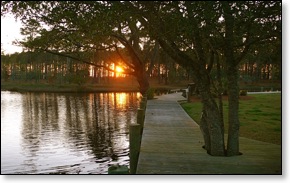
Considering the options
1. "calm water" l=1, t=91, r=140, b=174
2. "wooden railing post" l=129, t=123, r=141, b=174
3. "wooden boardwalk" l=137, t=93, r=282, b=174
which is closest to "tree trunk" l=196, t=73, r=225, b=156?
"wooden boardwalk" l=137, t=93, r=282, b=174

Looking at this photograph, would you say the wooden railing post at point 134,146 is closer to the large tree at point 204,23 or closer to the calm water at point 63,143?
the large tree at point 204,23

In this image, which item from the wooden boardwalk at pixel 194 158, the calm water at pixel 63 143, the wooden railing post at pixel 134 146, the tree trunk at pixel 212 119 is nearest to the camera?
the wooden boardwalk at pixel 194 158

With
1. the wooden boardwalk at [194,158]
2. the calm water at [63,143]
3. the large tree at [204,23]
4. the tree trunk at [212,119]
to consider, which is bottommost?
the calm water at [63,143]

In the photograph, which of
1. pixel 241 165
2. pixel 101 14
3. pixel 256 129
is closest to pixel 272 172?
pixel 241 165

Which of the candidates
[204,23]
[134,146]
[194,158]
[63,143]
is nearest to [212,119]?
[194,158]

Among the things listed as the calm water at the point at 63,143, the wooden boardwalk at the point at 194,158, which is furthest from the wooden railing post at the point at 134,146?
the calm water at the point at 63,143

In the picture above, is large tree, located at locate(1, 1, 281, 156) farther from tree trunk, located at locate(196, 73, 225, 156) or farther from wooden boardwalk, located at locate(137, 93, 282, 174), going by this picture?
wooden boardwalk, located at locate(137, 93, 282, 174)

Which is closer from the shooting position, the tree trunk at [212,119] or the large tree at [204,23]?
the large tree at [204,23]

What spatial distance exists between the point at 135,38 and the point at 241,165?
70.3 ft

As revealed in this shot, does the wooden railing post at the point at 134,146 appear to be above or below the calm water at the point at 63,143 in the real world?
above

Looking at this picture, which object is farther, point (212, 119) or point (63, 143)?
point (63, 143)

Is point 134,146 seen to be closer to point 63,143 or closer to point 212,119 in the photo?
point 212,119

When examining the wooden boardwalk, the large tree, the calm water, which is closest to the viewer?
the large tree

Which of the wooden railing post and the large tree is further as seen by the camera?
the wooden railing post
